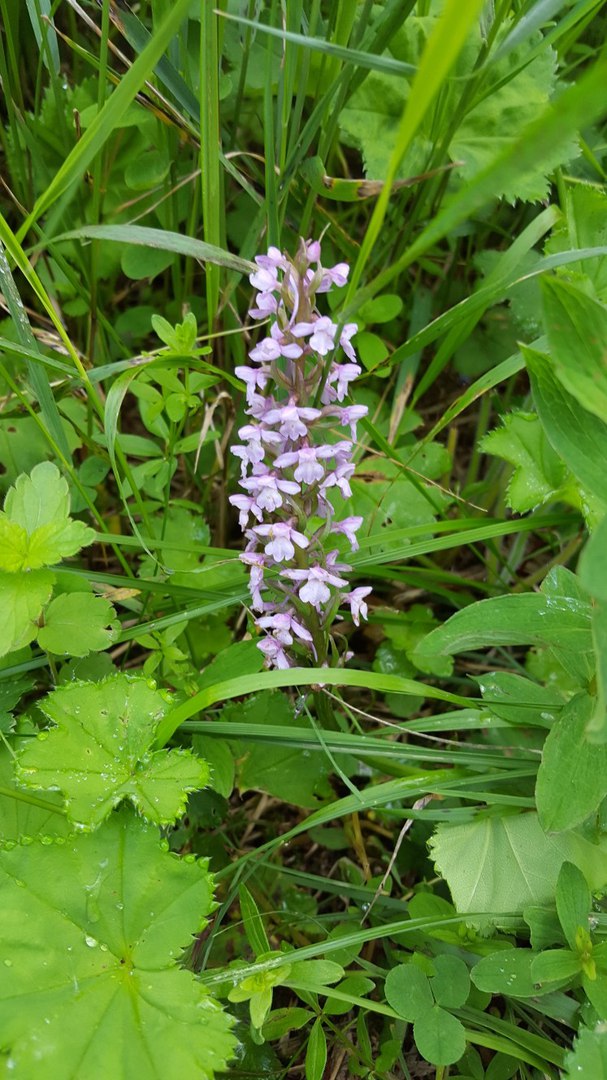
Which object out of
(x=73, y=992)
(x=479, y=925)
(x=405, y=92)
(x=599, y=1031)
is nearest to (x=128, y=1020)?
(x=73, y=992)

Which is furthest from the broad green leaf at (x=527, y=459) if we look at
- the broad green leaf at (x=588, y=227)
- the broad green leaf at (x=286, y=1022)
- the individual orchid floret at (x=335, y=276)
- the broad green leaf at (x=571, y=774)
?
the broad green leaf at (x=286, y=1022)

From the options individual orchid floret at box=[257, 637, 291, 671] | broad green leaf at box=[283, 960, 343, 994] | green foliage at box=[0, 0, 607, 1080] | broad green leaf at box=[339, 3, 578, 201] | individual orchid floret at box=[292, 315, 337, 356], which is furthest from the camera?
broad green leaf at box=[339, 3, 578, 201]

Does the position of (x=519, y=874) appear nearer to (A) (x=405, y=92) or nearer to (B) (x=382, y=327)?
(B) (x=382, y=327)

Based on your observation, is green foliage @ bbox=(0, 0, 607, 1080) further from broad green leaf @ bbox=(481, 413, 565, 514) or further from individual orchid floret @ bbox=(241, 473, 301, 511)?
individual orchid floret @ bbox=(241, 473, 301, 511)

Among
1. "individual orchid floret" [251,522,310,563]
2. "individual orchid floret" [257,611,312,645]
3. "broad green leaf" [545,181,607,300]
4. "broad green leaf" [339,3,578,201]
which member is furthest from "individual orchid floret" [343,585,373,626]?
"broad green leaf" [339,3,578,201]

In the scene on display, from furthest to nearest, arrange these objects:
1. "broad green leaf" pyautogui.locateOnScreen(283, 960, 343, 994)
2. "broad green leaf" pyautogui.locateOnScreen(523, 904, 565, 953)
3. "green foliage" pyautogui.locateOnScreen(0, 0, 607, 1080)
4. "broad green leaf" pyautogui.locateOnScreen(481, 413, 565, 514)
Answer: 1. "broad green leaf" pyautogui.locateOnScreen(481, 413, 565, 514)
2. "broad green leaf" pyautogui.locateOnScreen(523, 904, 565, 953)
3. "broad green leaf" pyautogui.locateOnScreen(283, 960, 343, 994)
4. "green foliage" pyautogui.locateOnScreen(0, 0, 607, 1080)
